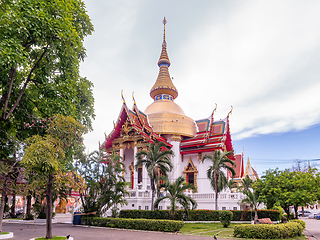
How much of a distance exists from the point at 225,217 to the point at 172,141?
1240cm

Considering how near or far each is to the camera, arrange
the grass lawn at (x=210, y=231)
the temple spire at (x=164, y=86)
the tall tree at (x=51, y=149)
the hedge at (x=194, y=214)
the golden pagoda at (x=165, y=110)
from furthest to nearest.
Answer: the temple spire at (x=164, y=86) < the golden pagoda at (x=165, y=110) < the hedge at (x=194, y=214) < the grass lawn at (x=210, y=231) < the tall tree at (x=51, y=149)

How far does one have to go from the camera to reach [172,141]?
31094 mm

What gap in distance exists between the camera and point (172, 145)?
30844mm

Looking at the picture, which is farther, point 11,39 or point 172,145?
point 172,145

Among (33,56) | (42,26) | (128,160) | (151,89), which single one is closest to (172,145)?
(128,160)

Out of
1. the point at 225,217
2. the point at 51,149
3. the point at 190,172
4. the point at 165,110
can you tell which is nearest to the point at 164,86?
the point at 165,110

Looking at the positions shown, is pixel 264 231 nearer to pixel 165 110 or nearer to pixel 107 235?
pixel 107 235

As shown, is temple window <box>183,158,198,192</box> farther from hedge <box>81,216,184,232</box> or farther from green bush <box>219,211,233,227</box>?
hedge <box>81,216,184,232</box>

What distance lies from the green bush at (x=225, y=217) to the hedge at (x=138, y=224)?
4.13 metres

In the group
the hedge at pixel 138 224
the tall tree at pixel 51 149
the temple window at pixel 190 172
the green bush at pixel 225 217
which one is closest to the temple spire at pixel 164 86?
the temple window at pixel 190 172

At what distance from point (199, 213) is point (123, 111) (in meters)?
12.7

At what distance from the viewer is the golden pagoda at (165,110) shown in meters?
31.3

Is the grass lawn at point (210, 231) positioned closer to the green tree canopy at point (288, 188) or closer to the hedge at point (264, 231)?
the hedge at point (264, 231)

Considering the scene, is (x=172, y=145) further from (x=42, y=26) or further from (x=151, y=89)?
(x=42, y=26)
